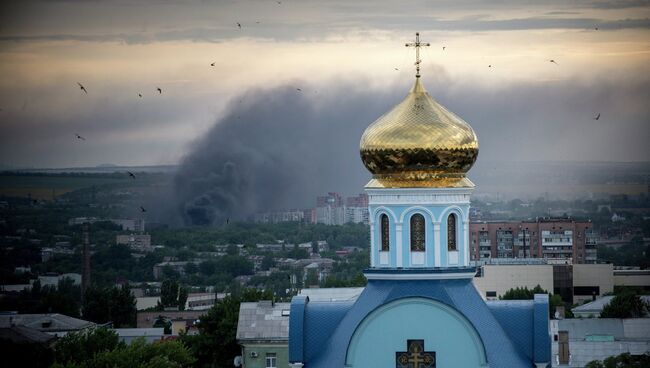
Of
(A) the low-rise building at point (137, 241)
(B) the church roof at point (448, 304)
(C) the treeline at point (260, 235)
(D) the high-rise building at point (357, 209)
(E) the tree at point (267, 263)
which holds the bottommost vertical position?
(B) the church roof at point (448, 304)

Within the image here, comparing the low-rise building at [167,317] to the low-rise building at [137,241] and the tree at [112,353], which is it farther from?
the low-rise building at [137,241]

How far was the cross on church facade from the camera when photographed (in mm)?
23594

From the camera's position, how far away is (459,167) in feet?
80.8

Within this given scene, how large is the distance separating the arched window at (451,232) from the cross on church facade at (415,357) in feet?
4.34

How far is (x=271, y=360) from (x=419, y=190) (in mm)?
13230

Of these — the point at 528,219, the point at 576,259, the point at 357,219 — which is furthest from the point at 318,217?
the point at 576,259

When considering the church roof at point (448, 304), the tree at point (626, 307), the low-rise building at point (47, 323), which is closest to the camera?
the church roof at point (448, 304)

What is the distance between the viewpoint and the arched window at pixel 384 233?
2434 centimetres

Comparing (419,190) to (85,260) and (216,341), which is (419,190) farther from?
(85,260)

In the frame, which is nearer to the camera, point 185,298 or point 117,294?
point 117,294

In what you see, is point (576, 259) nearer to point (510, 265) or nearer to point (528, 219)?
point (528, 219)

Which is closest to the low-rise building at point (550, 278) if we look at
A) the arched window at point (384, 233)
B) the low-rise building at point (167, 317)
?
the low-rise building at point (167, 317)

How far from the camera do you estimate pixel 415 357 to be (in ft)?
77.5

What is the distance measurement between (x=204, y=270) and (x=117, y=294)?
2921 cm
